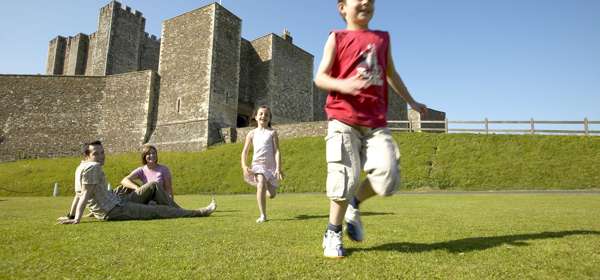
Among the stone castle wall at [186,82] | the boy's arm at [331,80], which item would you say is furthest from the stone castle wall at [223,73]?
the boy's arm at [331,80]

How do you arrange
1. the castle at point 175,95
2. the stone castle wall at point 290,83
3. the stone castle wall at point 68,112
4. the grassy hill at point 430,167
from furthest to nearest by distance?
the stone castle wall at point 290,83
the stone castle wall at point 68,112
the castle at point 175,95
the grassy hill at point 430,167

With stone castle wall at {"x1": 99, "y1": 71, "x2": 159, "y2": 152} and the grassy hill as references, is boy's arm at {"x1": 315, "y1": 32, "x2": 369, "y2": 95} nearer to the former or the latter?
the grassy hill

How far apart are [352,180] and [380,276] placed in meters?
0.89

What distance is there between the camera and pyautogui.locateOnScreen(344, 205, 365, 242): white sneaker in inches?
121

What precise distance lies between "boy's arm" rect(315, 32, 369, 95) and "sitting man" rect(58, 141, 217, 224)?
3.96 metres

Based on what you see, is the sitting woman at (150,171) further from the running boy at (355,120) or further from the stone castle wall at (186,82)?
the stone castle wall at (186,82)

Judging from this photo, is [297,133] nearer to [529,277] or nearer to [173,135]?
[173,135]

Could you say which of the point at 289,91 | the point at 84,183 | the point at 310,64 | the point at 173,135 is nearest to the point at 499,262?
the point at 84,183

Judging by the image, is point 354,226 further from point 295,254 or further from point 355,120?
point 355,120

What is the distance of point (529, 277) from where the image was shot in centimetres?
211

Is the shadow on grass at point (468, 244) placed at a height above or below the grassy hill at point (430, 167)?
below

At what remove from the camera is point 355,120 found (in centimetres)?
297

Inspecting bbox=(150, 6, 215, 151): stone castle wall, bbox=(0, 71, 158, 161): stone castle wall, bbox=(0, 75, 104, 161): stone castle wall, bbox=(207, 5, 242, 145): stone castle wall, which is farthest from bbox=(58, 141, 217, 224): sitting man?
bbox=(0, 75, 104, 161): stone castle wall

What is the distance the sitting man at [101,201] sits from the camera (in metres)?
5.33
